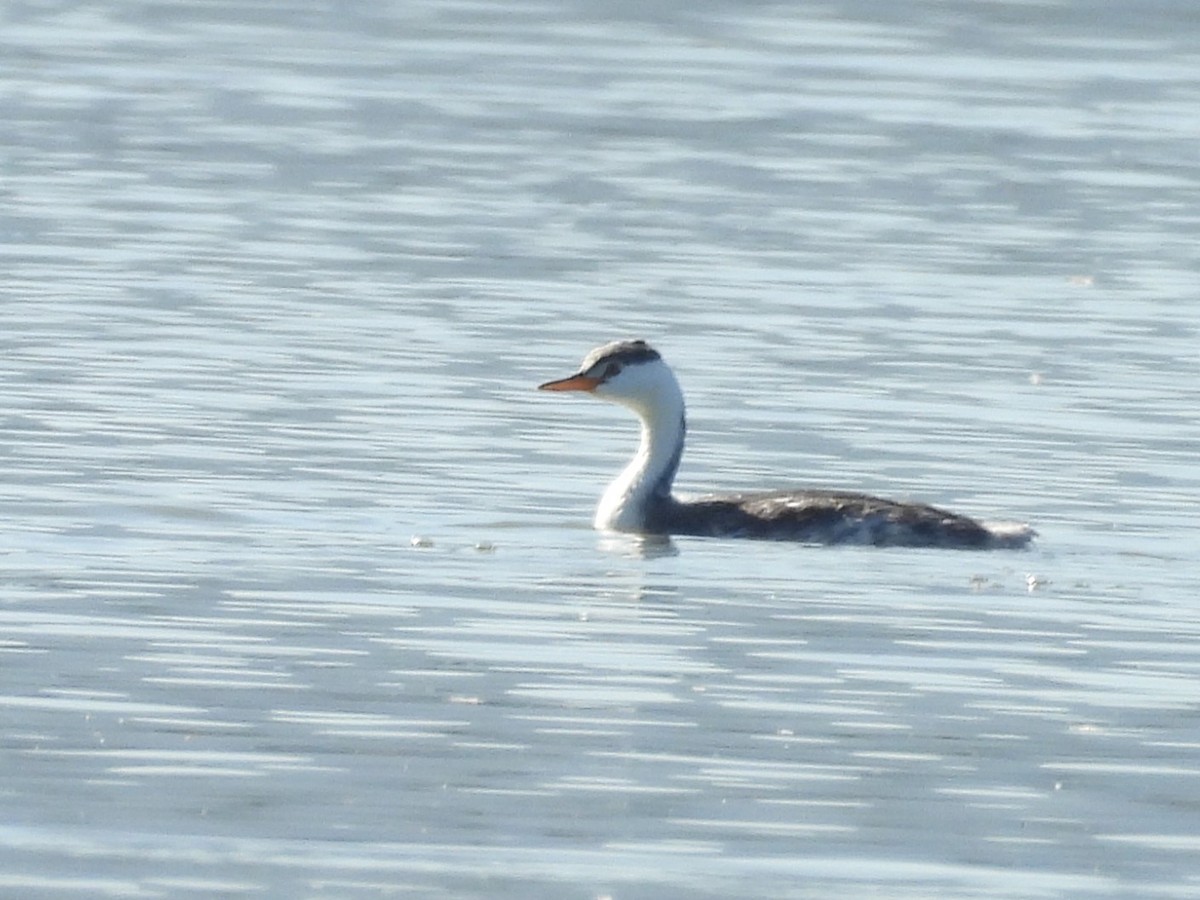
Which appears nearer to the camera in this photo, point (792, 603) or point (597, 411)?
point (792, 603)

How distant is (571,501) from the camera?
1830cm

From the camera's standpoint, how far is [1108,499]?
18312 millimetres

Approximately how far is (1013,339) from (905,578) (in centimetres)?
923

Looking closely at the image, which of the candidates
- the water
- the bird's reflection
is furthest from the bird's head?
the bird's reflection

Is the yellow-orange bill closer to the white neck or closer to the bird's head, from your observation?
the bird's head

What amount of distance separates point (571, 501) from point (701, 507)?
90 cm

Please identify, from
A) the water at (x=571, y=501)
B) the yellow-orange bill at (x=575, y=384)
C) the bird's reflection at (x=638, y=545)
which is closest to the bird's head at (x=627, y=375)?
the yellow-orange bill at (x=575, y=384)

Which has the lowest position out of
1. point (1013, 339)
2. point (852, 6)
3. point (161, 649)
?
point (852, 6)

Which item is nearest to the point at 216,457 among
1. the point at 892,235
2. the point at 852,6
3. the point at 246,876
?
the point at 246,876

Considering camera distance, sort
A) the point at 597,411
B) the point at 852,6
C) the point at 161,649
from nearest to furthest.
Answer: the point at 161,649, the point at 597,411, the point at 852,6

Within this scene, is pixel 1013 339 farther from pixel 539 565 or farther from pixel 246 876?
pixel 246 876

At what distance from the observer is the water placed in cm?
1096

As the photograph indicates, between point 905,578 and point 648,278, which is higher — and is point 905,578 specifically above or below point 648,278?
above

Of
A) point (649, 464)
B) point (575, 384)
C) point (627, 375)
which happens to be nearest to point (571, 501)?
point (649, 464)
